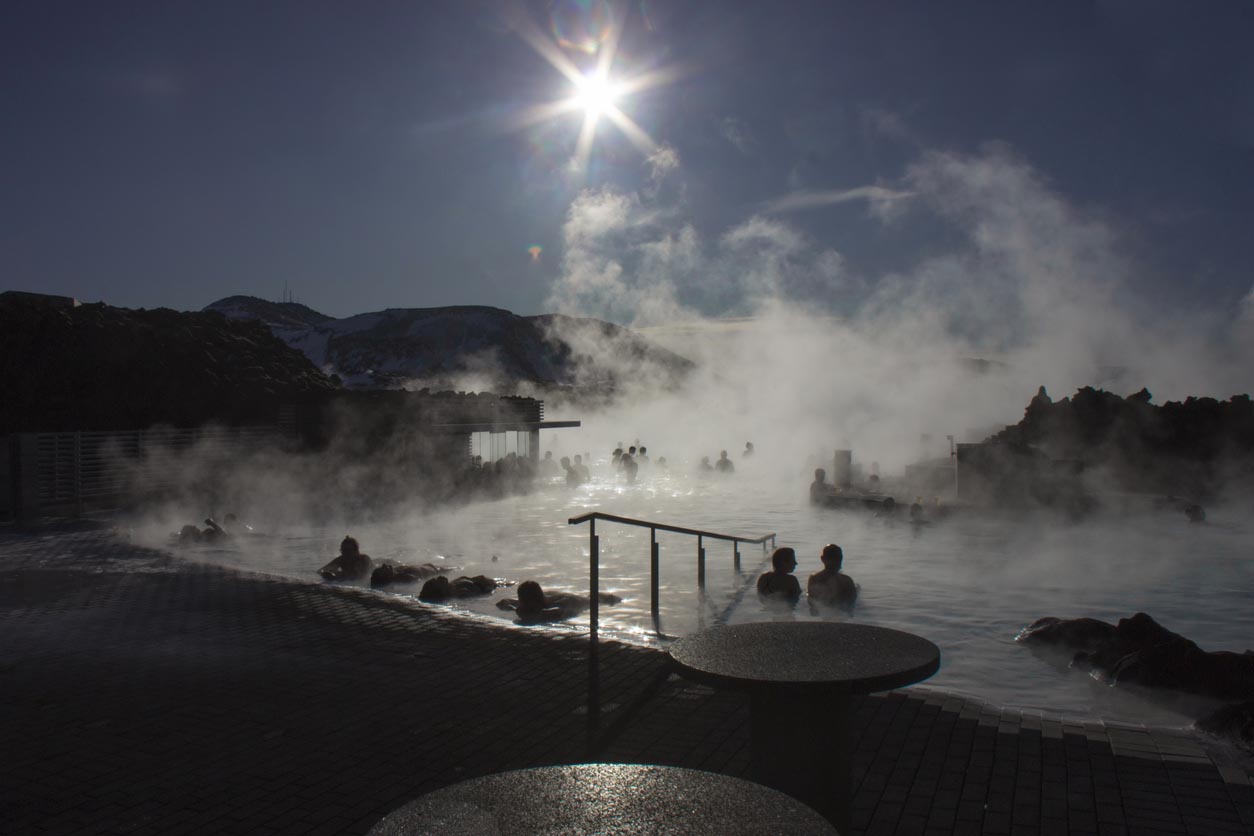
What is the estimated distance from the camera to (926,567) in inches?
625

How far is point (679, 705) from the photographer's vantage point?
5008 mm

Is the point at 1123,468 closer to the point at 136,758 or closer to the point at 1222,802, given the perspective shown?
the point at 1222,802

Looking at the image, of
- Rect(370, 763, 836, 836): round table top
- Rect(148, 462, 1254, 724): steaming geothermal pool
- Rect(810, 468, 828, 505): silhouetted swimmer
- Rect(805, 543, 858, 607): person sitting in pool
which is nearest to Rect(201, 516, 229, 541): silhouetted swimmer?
Rect(148, 462, 1254, 724): steaming geothermal pool

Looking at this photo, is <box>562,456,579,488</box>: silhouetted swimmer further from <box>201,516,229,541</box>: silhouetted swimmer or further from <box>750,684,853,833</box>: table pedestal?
<box>750,684,853,833</box>: table pedestal

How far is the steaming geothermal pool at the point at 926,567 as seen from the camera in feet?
31.0

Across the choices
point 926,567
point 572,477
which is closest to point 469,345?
point 572,477

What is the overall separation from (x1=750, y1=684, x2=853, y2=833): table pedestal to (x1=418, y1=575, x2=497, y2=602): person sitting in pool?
7.64 meters

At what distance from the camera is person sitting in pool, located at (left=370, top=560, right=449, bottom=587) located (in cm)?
1196

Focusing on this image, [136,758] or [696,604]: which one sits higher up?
[136,758]

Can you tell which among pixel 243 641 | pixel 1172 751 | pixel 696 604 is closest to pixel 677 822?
pixel 1172 751

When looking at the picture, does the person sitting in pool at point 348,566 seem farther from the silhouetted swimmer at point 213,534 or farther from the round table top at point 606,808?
the round table top at point 606,808

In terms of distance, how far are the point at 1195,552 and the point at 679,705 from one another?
57.1 feet

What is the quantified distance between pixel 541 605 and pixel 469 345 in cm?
16311

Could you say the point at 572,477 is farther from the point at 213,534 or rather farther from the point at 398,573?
the point at 398,573
